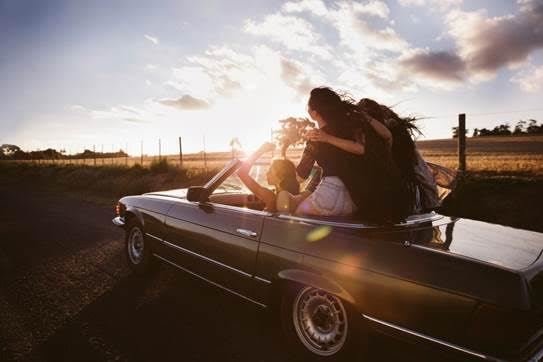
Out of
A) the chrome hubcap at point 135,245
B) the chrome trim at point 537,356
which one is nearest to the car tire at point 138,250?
the chrome hubcap at point 135,245

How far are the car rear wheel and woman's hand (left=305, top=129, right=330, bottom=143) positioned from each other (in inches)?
99.5

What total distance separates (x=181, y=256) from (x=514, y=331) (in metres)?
2.87

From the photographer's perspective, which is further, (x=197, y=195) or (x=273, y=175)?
(x=197, y=195)

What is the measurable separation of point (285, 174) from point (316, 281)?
50.4 inches

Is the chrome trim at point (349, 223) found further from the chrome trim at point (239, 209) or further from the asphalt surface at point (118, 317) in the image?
the asphalt surface at point (118, 317)

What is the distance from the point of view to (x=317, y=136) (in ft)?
9.46

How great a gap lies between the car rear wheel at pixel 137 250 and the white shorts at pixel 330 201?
2.30 meters

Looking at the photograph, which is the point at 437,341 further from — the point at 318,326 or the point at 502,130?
the point at 502,130

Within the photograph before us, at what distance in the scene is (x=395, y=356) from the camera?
2215 mm

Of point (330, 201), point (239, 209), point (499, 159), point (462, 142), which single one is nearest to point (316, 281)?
point (330, 201)

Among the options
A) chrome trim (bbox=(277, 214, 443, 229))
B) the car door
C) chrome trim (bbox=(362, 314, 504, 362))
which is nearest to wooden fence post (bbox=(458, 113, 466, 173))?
chrome trim (bbox=(277, 214, 443, 229))

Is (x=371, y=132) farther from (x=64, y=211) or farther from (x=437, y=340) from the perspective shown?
(x=64, y=211)

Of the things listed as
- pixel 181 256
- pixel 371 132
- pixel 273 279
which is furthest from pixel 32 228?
pixel 371 132

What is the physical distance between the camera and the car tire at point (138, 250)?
4.47 metres
